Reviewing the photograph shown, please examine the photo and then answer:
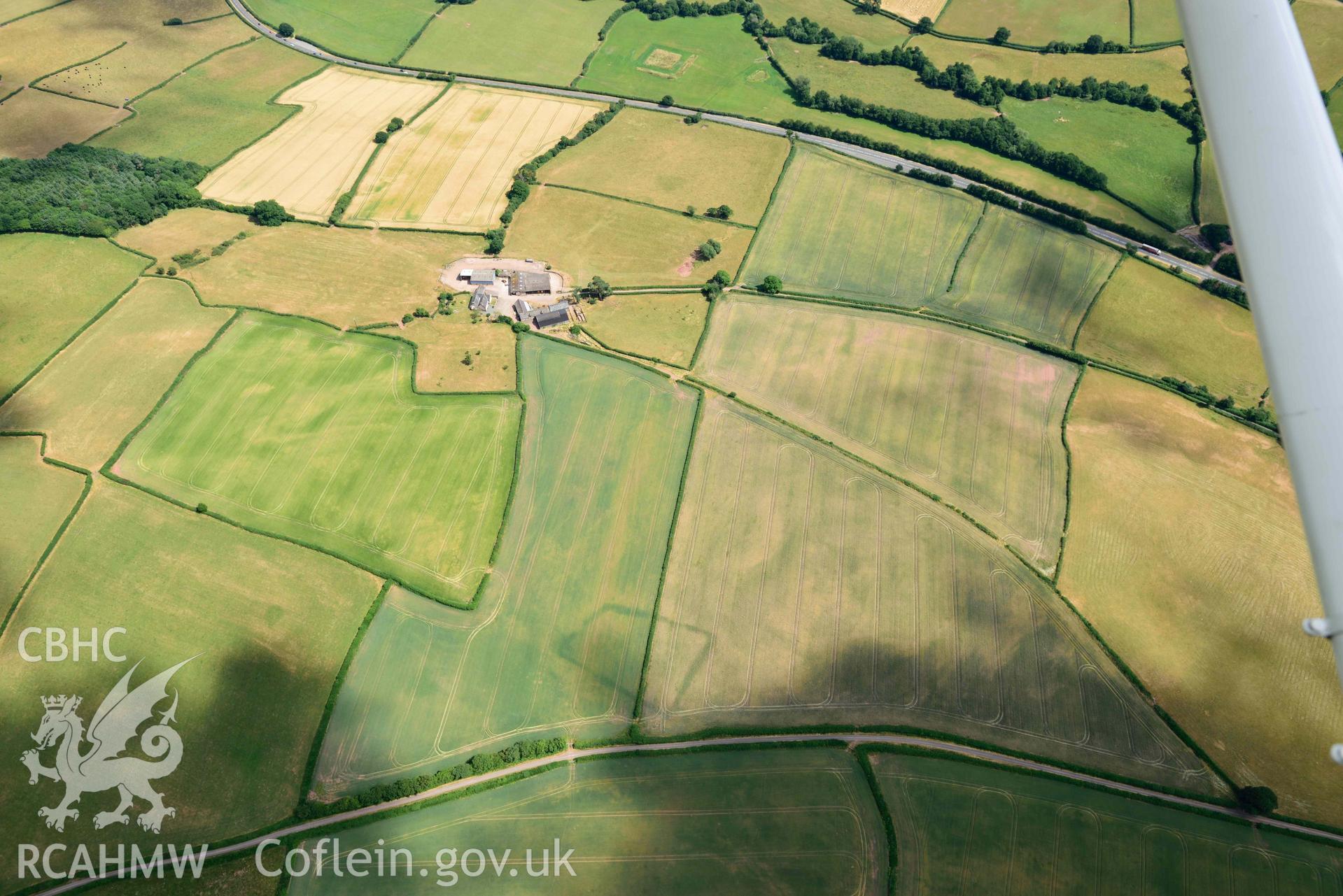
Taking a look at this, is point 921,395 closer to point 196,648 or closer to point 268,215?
point 196,648

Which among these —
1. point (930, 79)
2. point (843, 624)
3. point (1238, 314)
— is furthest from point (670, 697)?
point (930, 79)

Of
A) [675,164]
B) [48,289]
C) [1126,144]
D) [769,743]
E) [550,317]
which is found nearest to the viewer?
[769,743]

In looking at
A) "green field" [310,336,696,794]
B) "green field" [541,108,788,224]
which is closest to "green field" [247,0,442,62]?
"green field" [541,108,788,224]

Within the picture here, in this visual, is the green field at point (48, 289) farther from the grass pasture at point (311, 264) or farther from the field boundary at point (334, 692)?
the field boundary at point (334, 692)

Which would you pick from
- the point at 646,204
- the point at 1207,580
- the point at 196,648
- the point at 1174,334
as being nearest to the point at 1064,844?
the point at 1207,580

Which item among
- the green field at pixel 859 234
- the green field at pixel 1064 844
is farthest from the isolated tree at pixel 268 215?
the green field at pixel 1064 844

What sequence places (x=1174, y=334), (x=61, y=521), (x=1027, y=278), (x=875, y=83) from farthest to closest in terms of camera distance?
(x=875, y=83) < (x=1027, y=278) < (x=1174, y=334) < (x=61, y=521)

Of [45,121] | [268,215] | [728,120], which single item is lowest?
[268,215]
